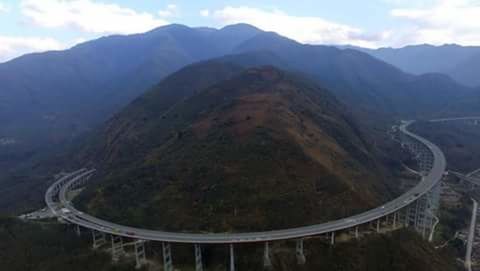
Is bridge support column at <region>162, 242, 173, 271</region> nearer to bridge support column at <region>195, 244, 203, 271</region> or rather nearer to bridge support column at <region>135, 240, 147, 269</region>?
bridge support column at <region>135, 240, 147, 269</region>

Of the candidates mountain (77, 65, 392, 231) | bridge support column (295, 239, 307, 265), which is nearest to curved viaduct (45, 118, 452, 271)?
bridge support column (295, 239, 307, 265)

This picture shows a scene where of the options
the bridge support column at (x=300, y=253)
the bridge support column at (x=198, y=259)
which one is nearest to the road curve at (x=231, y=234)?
the bridge support column at (x=198, y=259)

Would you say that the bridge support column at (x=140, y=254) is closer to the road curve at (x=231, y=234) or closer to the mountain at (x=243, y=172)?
the road curve at (x=231, y=234)

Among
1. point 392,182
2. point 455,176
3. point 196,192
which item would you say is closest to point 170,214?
point 196,192

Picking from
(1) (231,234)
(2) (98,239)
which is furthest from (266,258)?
(2) (98,239)

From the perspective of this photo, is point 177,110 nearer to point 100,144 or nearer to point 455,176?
point 100,144
